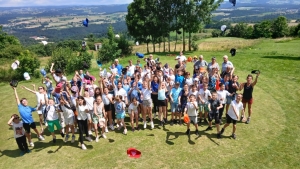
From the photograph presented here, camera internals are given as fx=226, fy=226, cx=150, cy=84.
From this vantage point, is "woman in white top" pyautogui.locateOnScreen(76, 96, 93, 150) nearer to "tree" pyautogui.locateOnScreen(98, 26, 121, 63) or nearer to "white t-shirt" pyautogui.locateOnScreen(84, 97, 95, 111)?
"white t-shirt" pyautogui.locateOnScreen(84, 97, 95, 111)

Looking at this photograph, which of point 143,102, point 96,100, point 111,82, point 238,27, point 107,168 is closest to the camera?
point 107,168

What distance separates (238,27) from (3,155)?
5657 cm

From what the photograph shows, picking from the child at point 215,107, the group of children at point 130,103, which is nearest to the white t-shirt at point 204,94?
the group of children at point 130,103

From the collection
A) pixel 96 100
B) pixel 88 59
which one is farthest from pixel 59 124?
pixel 88 59

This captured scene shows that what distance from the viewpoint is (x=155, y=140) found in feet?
27.3

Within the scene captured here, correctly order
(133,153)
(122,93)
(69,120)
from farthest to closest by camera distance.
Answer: (122,93)
(69,120)
(133,153)

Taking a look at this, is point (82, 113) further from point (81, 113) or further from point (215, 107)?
point (215, 107)

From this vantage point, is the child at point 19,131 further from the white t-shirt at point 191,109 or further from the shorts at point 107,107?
the white t-shirt at point 191,109

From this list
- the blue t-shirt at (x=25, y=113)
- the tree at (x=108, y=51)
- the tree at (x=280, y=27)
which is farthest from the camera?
the tree at (x=280, y=27)

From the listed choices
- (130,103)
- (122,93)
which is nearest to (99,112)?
(122,93)

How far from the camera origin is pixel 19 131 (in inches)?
303

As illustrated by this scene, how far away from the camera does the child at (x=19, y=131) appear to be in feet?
24.8

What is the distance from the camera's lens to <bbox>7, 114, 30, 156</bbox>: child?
756 centimetres

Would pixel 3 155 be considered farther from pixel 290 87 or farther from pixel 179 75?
pixel 290 87
